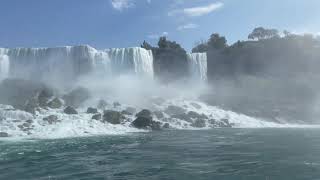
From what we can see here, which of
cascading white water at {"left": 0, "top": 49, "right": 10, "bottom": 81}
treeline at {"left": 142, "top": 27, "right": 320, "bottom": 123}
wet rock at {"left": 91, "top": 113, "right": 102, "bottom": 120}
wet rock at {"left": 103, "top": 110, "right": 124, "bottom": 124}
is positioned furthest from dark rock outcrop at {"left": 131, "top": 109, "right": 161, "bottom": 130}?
cascading white water at {"left": 0, "top": 49, "right": 10, "bottom": 81}

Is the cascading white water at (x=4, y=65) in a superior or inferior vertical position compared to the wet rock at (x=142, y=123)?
superior

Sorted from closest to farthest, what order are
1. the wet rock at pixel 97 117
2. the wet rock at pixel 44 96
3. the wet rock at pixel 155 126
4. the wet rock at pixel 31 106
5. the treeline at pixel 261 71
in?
the wet rock at pixel 155 126
the wet rock at pixel 31 106
the wet rock at pixel 97 117
the wet rock at pixel 44 96
the treeline at pixel 261 71

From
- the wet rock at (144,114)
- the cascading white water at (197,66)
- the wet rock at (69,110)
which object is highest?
the cascading white water at (197,66)

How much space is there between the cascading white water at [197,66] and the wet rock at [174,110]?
1133 centimetres

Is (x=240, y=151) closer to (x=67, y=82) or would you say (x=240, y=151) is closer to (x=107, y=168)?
(x=107, y=168)

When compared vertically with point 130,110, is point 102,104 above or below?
above

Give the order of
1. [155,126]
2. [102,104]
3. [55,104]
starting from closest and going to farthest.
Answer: [155,126], [55,104], [102,104]

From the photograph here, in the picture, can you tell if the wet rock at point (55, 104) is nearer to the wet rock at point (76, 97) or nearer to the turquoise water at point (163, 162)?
the wet rock at point (76, 97)

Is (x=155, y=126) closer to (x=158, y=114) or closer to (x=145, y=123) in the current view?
(x=145, y=123)

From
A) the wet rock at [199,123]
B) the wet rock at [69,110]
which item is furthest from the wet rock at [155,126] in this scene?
the wet rock at [69,110]

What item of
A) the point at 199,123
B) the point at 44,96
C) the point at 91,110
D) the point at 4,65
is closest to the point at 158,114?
the point at 199,123

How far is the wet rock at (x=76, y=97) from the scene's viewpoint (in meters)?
41.9

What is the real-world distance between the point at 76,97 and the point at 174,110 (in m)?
9.94

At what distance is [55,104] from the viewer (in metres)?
39.9
